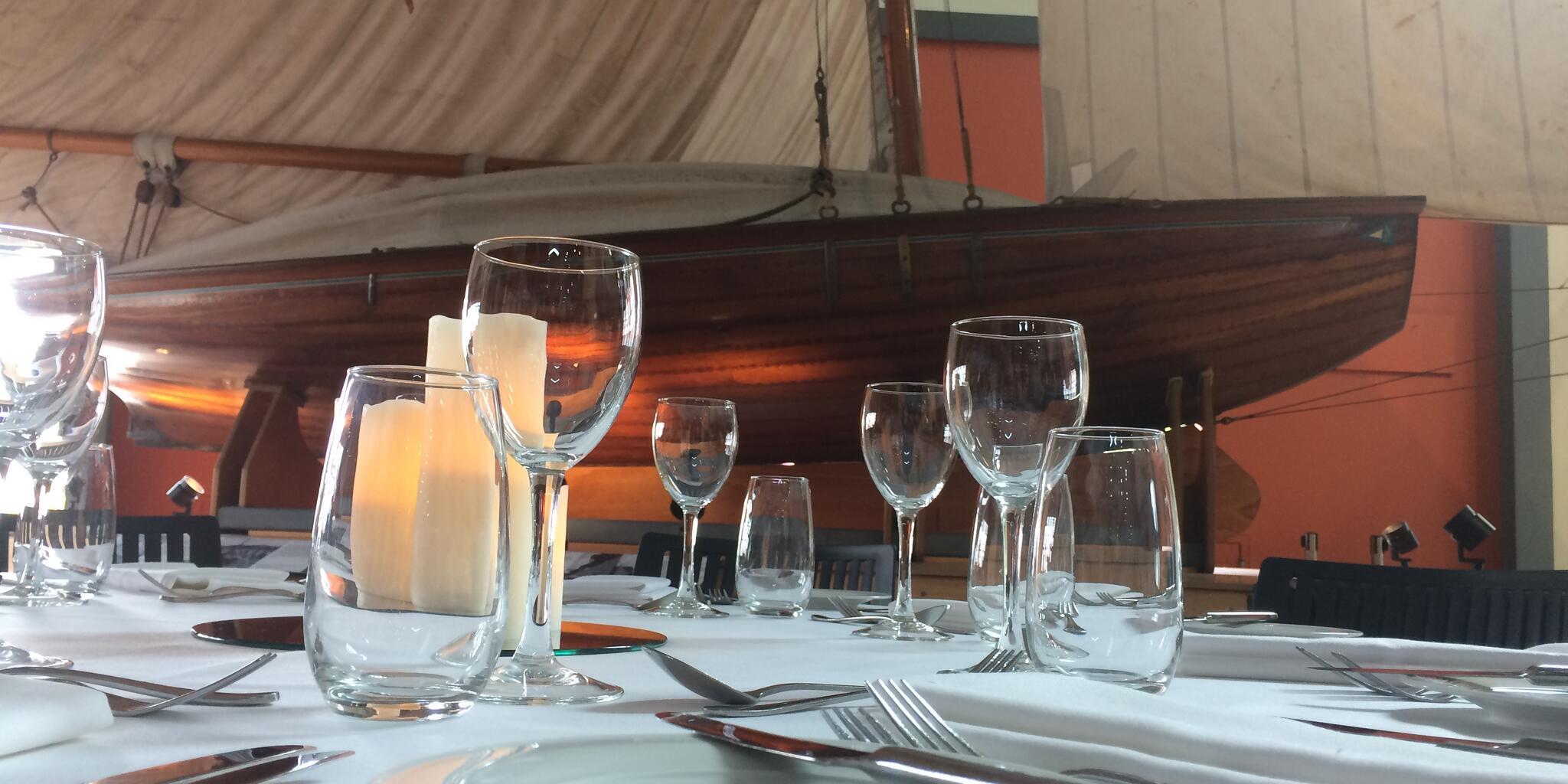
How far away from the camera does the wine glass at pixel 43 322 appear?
1.41 feet

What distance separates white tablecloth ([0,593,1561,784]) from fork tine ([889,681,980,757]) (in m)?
A: 0.03

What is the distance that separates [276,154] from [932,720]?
4.81 m

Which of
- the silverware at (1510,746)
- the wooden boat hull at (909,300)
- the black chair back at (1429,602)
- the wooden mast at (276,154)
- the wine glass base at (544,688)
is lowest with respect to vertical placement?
the black chair back at (1429,602)

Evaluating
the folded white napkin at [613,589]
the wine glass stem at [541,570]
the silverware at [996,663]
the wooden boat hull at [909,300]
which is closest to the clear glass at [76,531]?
the folded white napkin at [613,589]

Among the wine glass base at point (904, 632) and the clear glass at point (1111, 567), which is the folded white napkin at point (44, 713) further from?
the wine glass base at point (904, 632)

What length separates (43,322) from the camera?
44 cm

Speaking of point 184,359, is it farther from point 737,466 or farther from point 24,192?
point 737,466

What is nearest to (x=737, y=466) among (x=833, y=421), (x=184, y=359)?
(x=833, y=421)

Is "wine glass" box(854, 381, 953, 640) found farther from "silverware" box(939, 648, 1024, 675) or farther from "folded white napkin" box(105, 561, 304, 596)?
"folded white napkin" box(105, 561, 304, 596)

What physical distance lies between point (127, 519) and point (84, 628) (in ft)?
2.95

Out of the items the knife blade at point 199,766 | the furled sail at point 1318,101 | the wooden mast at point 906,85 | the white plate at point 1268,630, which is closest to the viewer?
the knife blade at point 199,766

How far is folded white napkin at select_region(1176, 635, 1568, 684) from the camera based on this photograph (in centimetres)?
56

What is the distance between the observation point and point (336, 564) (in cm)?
34

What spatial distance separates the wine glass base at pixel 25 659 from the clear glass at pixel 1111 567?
0.42m
